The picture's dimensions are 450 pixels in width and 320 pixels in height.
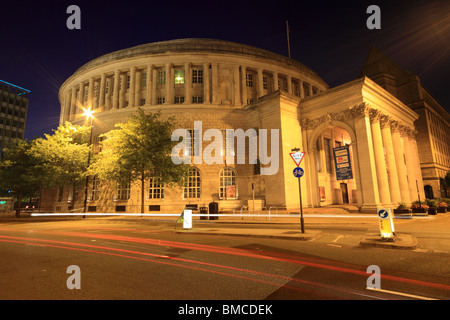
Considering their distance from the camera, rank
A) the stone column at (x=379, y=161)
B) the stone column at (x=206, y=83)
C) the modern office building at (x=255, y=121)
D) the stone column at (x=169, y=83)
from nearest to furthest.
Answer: the stone column at (x=379, y=161) < the modern office building at (x=255, y=121) < the stone column at (x=206, y=83) < the stone column at (x=169, y=83)

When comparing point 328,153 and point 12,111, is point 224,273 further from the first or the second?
point 12,111

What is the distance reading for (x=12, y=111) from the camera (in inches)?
3627

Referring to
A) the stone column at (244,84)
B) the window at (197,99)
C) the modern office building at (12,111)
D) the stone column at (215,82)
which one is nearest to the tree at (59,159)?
the window at (197,99)

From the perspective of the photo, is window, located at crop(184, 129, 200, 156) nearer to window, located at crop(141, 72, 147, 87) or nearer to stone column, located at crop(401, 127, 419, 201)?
window, located at crop(141, 72, 147, 87)

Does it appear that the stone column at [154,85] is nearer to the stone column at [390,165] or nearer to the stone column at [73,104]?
the stone column at [73,104]

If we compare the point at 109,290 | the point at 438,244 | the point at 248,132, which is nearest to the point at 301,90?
the point at 248,132

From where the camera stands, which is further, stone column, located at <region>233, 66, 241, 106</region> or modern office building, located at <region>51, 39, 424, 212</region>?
stone column, located at <region>233, 66, 241, 106</region>

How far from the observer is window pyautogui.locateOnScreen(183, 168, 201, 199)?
106ft

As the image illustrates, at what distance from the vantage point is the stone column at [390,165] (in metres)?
27.1

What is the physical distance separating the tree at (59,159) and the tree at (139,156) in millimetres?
6164

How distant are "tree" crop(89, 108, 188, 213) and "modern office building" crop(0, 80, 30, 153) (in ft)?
297

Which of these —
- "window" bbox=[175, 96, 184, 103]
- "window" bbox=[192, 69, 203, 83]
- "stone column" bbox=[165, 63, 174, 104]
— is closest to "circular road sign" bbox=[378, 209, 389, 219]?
"stone column" bbox=[165, 63, 174, 104]

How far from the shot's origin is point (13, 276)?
513 cm

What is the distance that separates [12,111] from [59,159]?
88.2m
